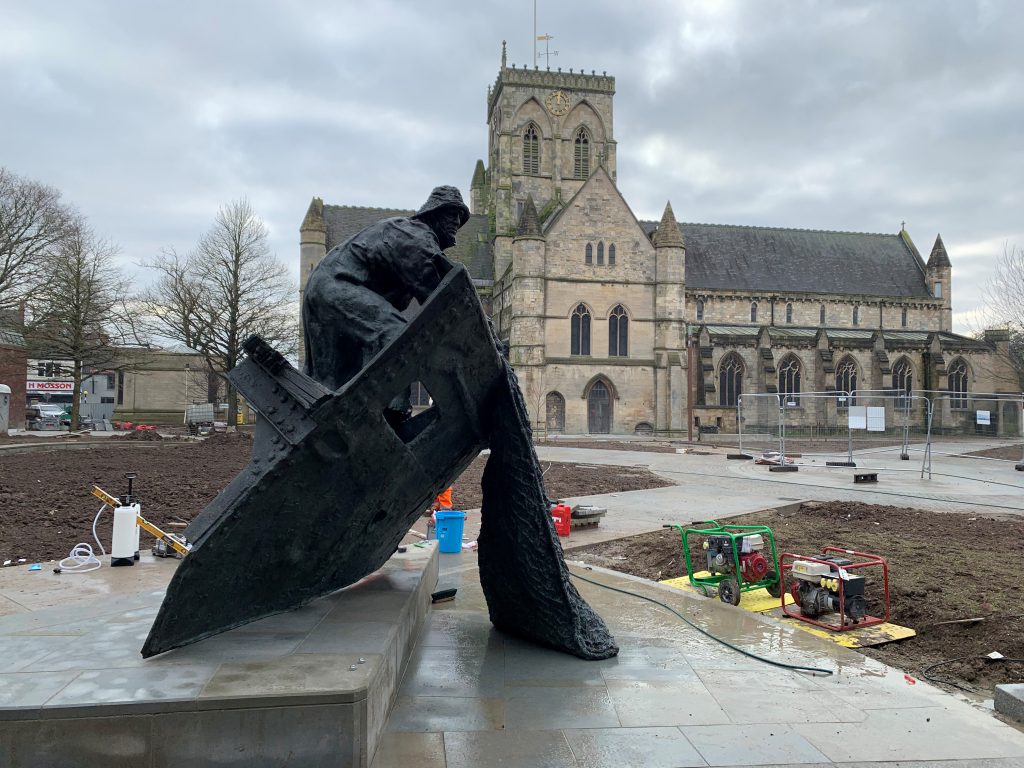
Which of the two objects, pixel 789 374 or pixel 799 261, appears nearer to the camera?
pixel 789 374

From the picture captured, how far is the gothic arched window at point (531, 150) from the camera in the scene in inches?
1987

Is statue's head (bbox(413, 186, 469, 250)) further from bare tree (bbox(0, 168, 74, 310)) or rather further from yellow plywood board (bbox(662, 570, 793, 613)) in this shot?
bare tree (bbox(0, 168, 74, 310))

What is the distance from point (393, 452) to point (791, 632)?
3.44 metres

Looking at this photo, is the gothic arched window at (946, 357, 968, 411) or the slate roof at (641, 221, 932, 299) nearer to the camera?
the gothic arched window at (946, 357, 968, 411)

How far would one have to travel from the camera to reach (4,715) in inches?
108

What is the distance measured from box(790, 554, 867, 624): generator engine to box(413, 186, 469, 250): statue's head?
4.20 meters

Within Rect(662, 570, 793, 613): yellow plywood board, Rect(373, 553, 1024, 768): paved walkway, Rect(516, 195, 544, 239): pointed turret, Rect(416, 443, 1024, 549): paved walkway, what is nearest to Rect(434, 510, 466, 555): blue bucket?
Rect(416, 443, 1024, 549): paved walkway

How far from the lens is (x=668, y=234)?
43.2 meters

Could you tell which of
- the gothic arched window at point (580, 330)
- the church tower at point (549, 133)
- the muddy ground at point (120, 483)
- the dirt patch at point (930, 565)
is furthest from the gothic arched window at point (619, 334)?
the dirt patch at point (930, 565)

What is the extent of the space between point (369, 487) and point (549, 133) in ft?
165

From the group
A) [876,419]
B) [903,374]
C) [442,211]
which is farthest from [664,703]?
[903,374]

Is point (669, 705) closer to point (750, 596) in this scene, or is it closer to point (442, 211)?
point (442, 211)

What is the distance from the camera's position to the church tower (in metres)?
50.0

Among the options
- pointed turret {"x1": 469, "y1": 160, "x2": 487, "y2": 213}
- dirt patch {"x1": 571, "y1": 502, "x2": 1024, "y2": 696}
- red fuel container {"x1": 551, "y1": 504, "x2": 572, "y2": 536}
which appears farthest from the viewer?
pointed turret {"x1": 469, "y1": 160, "x2": 487, "y2": 213}
